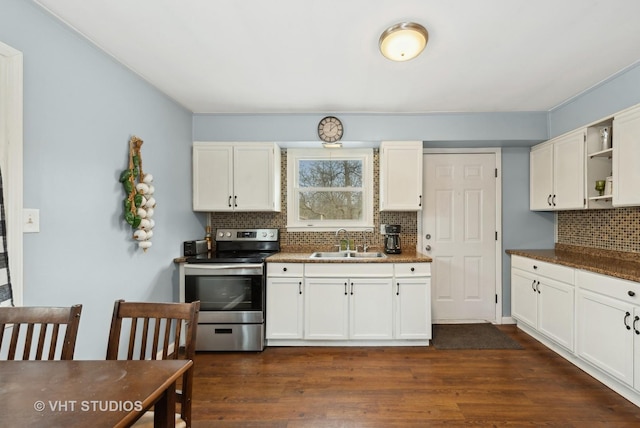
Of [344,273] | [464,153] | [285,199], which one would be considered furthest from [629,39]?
[285,199]

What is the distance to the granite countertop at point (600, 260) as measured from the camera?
7.17 ft

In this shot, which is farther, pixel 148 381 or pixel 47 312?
pixel 47 312

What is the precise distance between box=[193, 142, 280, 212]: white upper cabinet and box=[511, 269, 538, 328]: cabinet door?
8.91 ft

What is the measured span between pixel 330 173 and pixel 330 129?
1.92 feet

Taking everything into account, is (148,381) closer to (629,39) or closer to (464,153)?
(629,39)

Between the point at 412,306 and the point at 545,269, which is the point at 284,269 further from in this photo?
the point at 545,269

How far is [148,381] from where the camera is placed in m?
0.95

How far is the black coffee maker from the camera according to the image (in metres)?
3.38

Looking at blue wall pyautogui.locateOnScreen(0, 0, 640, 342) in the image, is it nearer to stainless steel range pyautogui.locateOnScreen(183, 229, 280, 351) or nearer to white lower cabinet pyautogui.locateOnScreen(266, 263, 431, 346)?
stainless steel range pyautogui.locateOnScreen(183, 229, 280, 351)

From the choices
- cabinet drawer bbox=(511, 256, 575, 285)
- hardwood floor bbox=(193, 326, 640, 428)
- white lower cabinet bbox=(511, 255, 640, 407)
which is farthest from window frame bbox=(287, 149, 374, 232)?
white lower cabinet bbox=(511, 255, 640, 407)

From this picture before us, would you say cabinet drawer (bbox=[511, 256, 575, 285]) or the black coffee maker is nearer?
cabinet drawer (bbox=[511, 256, 575, 285])

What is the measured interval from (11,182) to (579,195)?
4064 millimetres

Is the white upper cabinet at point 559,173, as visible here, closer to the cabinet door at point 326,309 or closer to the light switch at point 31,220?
the cabinet door at point 326,309
